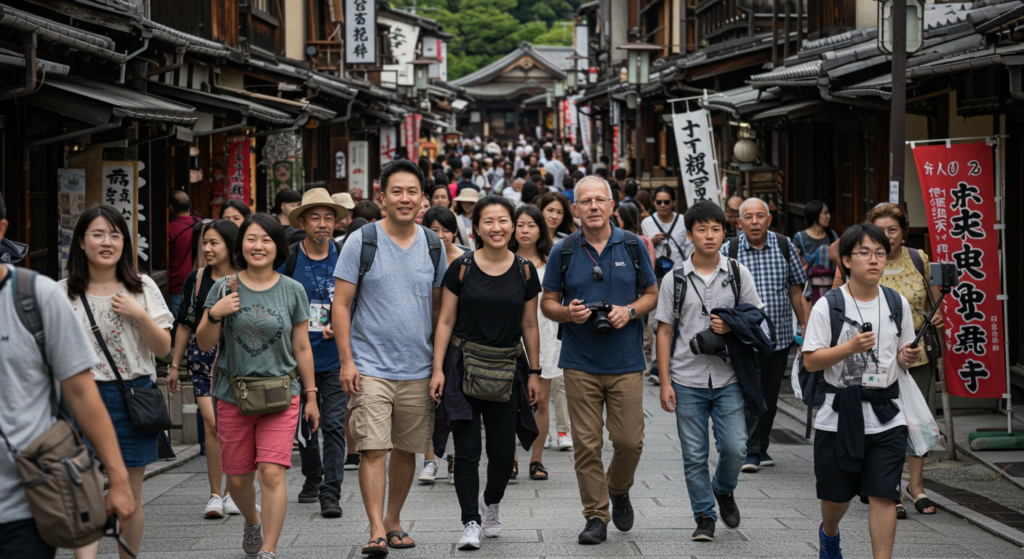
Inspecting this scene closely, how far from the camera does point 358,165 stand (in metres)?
26.2

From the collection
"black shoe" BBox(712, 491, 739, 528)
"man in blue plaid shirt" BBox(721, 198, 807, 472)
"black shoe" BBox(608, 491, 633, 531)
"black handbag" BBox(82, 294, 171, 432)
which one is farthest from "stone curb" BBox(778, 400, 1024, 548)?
"black handbag" BBox(82, 294, 171, 432)

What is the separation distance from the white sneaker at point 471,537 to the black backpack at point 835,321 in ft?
6.62

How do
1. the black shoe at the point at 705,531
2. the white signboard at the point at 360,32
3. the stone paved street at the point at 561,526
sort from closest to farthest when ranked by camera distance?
the stone paved street at the point at 561,526 < the black shoe at the point at 705,531 < the white signboard at the point at 360,32

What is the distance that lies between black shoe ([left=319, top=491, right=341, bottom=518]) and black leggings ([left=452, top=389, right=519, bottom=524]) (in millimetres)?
1269

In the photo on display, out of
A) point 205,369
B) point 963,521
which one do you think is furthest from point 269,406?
point 963,521

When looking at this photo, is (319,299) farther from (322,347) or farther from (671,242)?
(671,242)

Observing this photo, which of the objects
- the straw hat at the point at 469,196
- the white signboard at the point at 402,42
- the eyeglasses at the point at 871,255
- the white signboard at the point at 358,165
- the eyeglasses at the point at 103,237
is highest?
the white signboard at the point at 402,42

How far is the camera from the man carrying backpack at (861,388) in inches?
207

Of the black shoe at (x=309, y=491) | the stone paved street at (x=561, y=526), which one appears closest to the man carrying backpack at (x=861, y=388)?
the stone paved street at (x=561, y=526)

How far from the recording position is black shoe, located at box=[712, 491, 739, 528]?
6.55 metres

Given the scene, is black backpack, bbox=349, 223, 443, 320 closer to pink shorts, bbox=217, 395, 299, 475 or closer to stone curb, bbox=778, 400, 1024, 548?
pink shorts, bbox=217, 395, 299, 475

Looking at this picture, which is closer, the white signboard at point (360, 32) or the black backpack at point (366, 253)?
the black backpack at point (366, 253)

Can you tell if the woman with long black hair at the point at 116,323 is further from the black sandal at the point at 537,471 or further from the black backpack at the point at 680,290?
the black sandal at the point at 537,471

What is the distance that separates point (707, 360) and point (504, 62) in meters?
64.9
